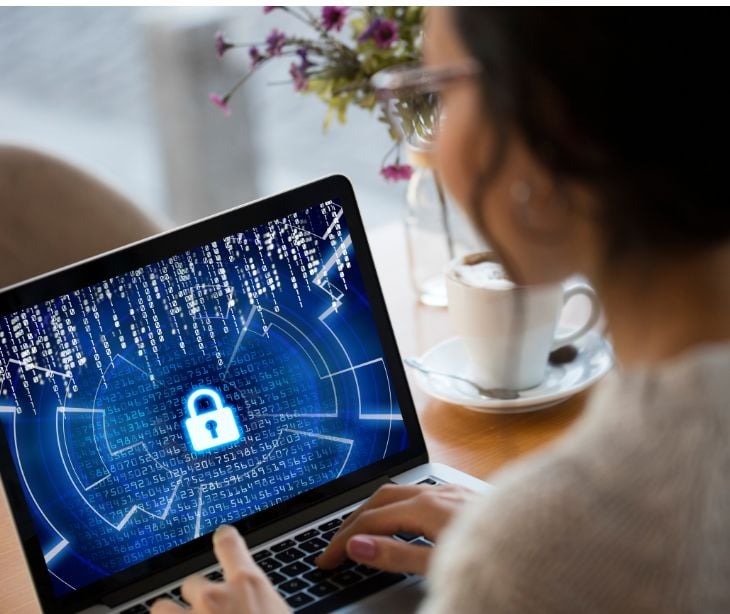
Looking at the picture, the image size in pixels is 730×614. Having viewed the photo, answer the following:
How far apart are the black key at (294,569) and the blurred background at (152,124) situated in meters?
2.28

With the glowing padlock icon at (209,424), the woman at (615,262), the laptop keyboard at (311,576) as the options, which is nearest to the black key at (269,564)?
the laptop keyboard at (311,576)

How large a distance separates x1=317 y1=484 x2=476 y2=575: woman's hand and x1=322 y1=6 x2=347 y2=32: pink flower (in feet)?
1.84

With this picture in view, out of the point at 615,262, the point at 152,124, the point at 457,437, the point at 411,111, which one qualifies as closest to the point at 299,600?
the point at 457,437

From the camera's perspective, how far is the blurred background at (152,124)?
3068 mm

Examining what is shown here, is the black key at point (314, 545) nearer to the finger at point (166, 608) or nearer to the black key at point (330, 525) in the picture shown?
the black key at point (330, 525)

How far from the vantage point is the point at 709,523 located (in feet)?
1.71

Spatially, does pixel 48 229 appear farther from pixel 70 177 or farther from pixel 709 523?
pixel 709 523

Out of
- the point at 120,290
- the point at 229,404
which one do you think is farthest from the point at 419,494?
the point at 120,290

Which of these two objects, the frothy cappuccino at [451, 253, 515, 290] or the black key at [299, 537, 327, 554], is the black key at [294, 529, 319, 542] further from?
the frothy cappuccino at [451, 253, 515, 290]

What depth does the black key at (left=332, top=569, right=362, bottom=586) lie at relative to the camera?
830mm

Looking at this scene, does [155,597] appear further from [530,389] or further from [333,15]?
[333,15]

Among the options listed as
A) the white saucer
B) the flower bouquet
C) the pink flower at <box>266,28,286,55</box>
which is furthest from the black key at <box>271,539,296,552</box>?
the pink flower at <box>266,28,286,55</box>

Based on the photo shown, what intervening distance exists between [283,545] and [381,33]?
0.56m

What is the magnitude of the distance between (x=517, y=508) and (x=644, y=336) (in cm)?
12
